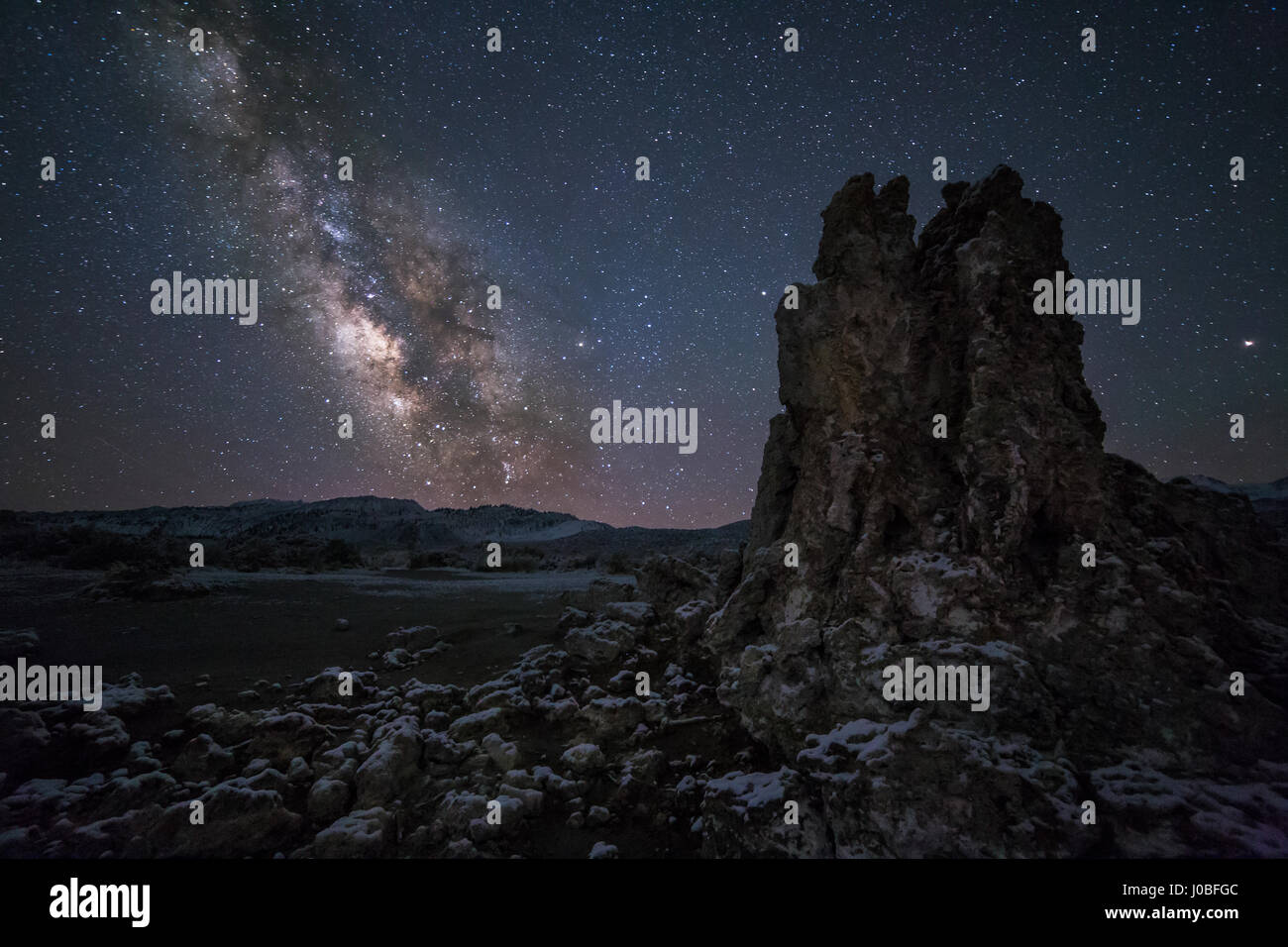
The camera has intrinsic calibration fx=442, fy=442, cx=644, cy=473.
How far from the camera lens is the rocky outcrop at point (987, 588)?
5.38 m

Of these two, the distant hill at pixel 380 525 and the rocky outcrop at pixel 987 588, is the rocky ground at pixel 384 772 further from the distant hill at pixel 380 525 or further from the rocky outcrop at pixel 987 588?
the distant hill at pixel 380 525

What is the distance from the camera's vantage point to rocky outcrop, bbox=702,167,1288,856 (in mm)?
5375

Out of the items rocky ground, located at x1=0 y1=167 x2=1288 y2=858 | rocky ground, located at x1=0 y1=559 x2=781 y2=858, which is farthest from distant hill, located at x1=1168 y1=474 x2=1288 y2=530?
rocky ground, located at x1=0 y1=559 x2=781 y2=858

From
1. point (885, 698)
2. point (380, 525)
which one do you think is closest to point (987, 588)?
point (885, 698)

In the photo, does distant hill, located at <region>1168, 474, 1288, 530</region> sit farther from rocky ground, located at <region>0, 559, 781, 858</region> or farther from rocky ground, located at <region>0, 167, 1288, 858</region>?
rocky ground, located at <region>0, 559, 781, 858</region>

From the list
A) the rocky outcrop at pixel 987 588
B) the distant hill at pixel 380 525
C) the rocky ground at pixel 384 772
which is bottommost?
the distant hill at pixel 380 525

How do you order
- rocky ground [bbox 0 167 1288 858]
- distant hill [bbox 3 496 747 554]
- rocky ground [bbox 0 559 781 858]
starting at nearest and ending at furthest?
rocky ground [bbox 0 167 1288 858] → rocky ground [bbox 0 559 781 858] → distant hill [bbox 3 496 747 554]

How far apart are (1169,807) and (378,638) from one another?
Result: 62.2 ft

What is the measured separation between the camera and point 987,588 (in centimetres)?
718

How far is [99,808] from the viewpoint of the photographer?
22.8 ft

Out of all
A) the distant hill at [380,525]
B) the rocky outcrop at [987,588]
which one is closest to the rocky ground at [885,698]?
the rocky outcrop at [987,588]

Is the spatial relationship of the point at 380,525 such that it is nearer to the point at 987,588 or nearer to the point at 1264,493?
the point at 987,588

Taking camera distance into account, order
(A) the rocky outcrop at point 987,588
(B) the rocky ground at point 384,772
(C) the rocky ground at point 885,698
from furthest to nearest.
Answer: (B) the rocky ground at point 384,772 < (C) the rocky ground at point 885,698 < (A) the rocky outcrop at point 987,588
